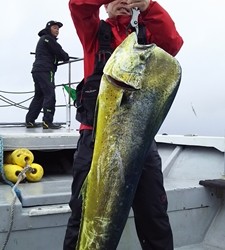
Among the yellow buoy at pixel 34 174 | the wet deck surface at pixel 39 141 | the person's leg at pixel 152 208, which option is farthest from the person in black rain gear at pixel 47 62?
the person's leg at pixel 152 208

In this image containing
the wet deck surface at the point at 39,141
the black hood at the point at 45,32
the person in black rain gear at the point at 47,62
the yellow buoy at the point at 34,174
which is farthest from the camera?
the black hood at the point at 45,32

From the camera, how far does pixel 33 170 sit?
4.07 m

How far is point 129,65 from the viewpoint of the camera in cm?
198

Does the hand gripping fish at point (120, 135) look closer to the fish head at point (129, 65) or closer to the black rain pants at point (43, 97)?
the fish head at point (129, 65)

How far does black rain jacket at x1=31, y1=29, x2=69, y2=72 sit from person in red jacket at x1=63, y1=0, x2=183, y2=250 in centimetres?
504

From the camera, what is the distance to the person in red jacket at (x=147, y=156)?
249cm

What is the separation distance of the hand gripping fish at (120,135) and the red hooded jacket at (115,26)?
475mm

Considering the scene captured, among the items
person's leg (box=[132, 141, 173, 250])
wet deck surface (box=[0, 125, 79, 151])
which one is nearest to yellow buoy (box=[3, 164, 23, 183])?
wet deck surface (box=[0, 125, 79, 151])

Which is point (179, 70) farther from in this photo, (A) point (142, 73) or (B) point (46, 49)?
(B) point (46, 49)

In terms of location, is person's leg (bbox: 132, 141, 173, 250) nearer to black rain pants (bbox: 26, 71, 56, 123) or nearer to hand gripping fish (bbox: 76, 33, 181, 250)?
hand gripping fish (bbox: 76, 33, 181, 250)

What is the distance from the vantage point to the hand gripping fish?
2.02 m

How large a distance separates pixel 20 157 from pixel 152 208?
1878 mm

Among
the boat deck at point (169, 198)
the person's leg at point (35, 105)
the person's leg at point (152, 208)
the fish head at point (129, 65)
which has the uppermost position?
the fish head at point (129, 65)

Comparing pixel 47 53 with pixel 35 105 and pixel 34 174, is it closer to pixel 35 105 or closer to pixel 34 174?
pixel 35 105
